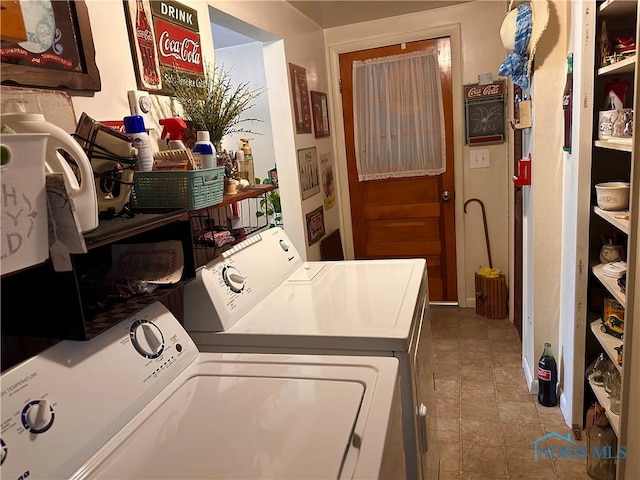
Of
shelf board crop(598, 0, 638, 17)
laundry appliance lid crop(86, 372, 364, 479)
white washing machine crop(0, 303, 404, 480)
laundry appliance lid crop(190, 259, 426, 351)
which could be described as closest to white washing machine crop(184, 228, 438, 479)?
laundry appliance lid crop(190, 259, 426, 351)

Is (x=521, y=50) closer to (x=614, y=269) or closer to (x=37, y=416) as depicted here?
(x=614, y=269)

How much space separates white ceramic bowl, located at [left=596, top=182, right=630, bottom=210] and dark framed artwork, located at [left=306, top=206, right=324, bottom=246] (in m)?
1.75

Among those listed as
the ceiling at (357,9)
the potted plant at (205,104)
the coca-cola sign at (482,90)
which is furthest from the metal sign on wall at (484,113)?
the potted plant at (205,104)

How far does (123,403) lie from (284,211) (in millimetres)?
2022

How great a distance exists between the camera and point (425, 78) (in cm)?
358

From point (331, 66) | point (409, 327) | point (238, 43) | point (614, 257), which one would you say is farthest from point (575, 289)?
point (238, 43)

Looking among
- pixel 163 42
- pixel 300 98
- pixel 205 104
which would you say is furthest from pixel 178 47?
pixel 300 98

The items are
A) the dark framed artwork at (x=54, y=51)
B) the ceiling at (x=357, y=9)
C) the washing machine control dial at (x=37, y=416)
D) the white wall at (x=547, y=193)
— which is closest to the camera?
the washing machine control dial at (x=37, y=416)

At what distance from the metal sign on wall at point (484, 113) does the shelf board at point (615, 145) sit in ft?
5.57

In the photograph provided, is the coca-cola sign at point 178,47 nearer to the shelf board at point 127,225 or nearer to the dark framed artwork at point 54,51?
the dark framed artwork at point 54,51

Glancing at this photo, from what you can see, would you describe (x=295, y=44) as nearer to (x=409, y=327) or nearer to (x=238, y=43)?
(x=238, y=43)

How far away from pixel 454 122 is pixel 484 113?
8.7 inches

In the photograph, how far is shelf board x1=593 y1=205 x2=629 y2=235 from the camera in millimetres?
1596

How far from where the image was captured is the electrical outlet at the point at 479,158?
3.57m
